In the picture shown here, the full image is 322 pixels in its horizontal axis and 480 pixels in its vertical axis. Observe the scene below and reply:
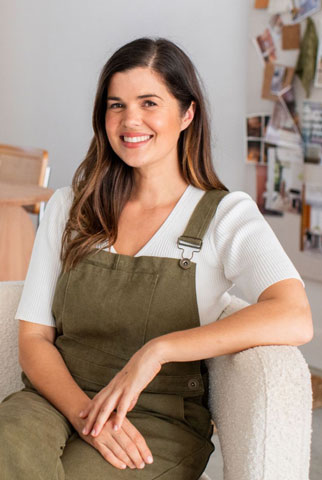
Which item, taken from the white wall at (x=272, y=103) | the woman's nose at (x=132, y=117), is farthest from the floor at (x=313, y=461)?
the woman's nose at (x=132, y=117)

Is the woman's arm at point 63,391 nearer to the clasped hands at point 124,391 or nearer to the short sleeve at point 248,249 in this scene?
the clasped hands at point 124,391

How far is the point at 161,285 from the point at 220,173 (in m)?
2.01

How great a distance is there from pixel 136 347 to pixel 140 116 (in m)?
Result: 0.44

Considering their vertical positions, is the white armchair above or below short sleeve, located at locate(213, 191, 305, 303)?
below

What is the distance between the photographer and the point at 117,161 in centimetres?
163

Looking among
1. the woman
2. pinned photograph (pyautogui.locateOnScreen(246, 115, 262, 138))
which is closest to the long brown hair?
the woman

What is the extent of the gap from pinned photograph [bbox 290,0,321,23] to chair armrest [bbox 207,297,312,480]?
6.28ft

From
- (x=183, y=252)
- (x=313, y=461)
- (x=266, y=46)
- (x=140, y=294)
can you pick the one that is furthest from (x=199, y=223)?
(x=266, y=46)

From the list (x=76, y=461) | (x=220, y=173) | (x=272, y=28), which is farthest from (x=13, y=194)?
(x=76, y=461)

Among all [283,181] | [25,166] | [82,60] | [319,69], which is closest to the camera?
[319,69]

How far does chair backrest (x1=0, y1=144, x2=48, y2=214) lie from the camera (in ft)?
11.1

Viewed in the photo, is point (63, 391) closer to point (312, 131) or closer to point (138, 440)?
point (138, 440)

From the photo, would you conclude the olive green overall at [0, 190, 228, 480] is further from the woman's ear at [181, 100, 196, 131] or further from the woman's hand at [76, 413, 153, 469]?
the woman's ear at [181, 100, 196, 131]

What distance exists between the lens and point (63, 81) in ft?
14.9
